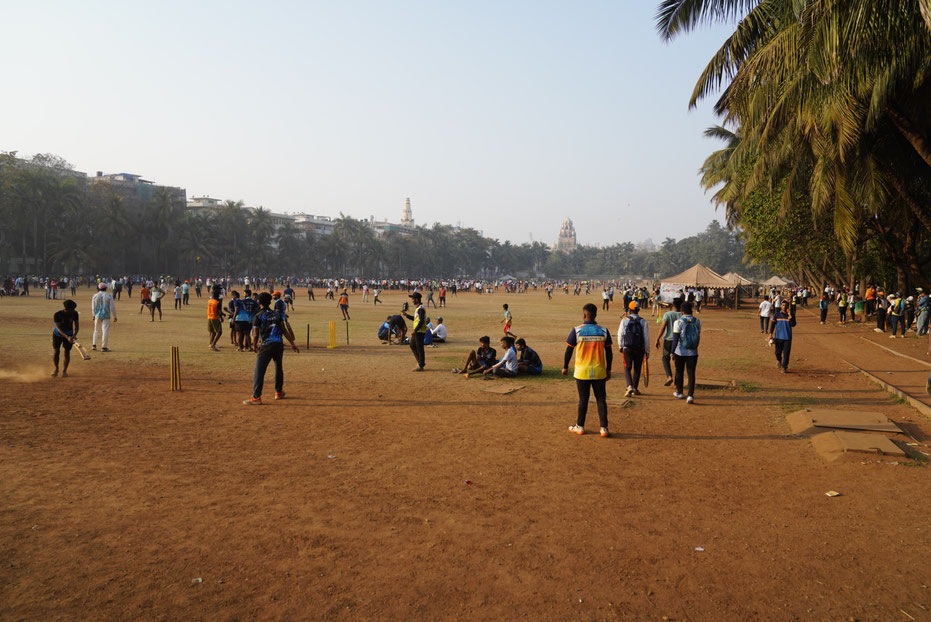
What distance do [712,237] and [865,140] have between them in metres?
152

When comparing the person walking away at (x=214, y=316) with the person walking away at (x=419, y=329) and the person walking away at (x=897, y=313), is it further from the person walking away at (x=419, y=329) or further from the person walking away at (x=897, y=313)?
the person walking away at (x=897, y=313)

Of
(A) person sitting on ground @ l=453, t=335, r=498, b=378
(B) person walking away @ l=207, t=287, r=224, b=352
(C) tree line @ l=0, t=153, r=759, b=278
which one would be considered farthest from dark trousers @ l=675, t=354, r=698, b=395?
(C) tree line @ l=0, t=153, r=759, b=278

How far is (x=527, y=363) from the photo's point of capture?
12.5 m

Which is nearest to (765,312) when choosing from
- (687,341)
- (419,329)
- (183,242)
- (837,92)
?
(837,92)

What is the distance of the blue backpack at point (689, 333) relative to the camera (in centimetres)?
916

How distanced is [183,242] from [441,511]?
8241 centimetres

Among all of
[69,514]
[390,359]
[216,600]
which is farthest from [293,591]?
[390,359]

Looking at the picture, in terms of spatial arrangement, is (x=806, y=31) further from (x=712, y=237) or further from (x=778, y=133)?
(x=712, y=237)

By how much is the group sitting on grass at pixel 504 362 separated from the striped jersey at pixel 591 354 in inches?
184

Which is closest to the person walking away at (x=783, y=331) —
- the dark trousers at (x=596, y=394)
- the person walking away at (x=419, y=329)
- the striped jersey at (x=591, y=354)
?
the dark trousers at (x=596, y=394)

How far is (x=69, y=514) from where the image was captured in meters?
4.84

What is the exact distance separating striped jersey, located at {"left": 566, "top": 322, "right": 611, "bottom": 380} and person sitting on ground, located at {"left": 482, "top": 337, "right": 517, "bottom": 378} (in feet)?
15.3

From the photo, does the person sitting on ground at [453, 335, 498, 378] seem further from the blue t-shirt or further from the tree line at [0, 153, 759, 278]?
the tree line at [0, 153, 759, 278]

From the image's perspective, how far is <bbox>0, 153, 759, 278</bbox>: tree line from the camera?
216 feet
